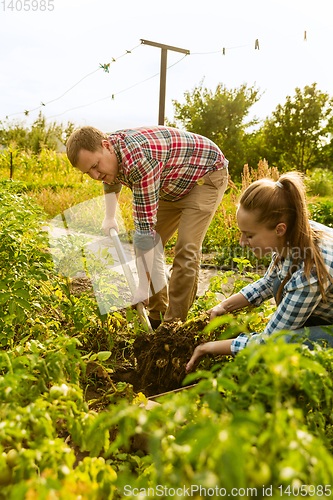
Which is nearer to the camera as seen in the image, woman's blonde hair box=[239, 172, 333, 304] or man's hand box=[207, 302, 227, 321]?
A: woman's blonde hair box=[239, 172, 333, 304]

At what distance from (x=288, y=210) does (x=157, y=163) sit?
107 centimetres

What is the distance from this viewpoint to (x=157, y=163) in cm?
252

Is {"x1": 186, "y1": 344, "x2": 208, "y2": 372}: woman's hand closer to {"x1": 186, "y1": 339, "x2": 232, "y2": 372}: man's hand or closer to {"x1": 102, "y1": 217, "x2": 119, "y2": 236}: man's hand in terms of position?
{"x1": 186, "y1": 339, "x2": 232, "y2": 372}: man's hand

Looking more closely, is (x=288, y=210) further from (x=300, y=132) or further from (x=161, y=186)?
(x=300, y=132)

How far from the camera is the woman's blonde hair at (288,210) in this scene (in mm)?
1767

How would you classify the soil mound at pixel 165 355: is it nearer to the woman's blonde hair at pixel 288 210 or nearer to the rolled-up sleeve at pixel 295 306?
the rolled-up sleeve at pixel 295 306

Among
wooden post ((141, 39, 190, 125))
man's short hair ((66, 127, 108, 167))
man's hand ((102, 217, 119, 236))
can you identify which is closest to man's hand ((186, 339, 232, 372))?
man's short hair ((66, 127, 108, 167))

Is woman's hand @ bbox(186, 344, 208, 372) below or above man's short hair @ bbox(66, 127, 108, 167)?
below

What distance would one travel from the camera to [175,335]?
6.97 ft

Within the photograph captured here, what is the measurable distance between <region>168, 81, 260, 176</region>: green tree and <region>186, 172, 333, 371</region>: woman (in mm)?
14866

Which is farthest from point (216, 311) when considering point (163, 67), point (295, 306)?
point (163, 67)

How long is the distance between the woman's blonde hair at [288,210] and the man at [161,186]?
87 centimetres

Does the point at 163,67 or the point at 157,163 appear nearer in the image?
the point at 157,163

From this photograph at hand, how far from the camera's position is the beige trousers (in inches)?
109
